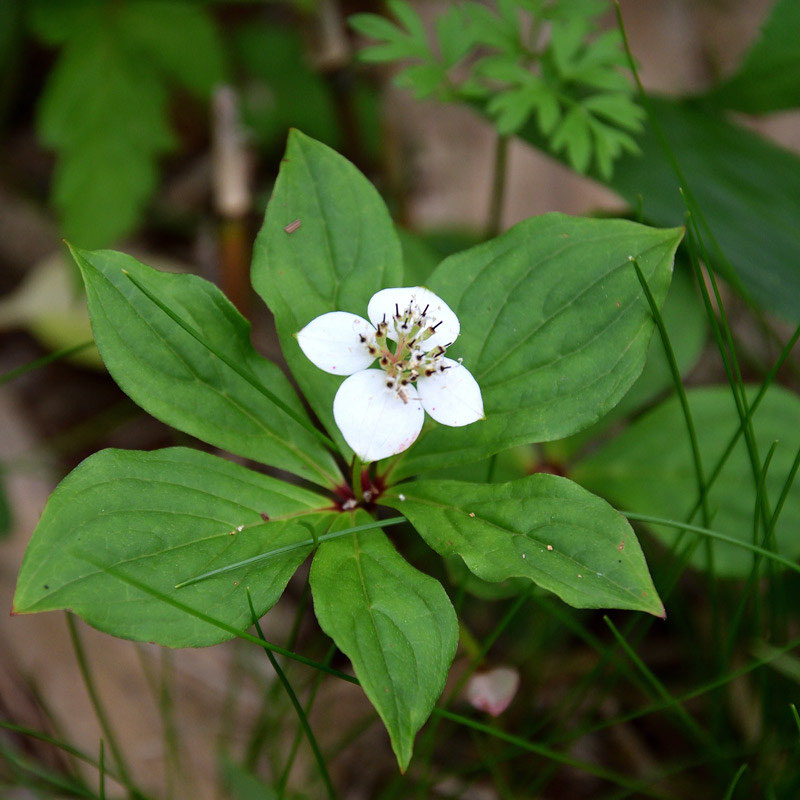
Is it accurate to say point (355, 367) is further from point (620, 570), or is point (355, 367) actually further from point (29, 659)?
point (29, 659)

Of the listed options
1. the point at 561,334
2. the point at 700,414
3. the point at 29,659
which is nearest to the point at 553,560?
the point at 561,334

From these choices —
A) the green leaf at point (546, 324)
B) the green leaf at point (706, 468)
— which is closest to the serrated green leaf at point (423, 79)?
the green leaf at point (546, 324)

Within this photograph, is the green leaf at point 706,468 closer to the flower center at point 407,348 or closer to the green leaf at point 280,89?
the flower center at point 407,348

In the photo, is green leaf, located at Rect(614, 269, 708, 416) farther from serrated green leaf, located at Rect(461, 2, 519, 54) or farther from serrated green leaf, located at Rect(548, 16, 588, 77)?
serrated green leaf, located at Rect(461, 2, 519, 54)

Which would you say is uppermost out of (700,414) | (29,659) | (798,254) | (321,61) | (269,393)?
(321,61)

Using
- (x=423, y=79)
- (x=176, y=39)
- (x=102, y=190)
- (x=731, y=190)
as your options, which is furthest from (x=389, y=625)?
(x=176, y=39)
